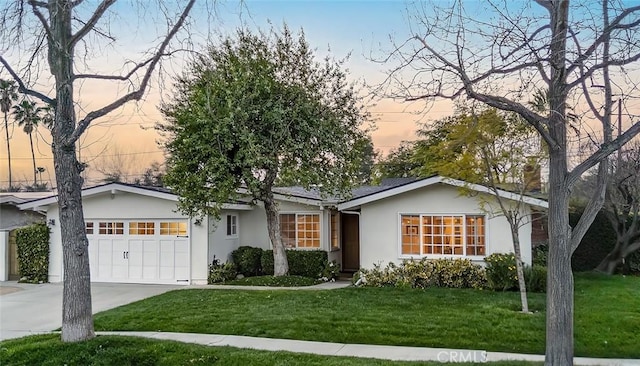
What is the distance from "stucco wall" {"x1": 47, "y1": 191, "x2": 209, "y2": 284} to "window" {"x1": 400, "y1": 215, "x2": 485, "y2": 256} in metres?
5.89

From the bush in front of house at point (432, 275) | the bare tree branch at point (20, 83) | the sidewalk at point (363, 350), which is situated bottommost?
the sidewalk at point (363, 350)

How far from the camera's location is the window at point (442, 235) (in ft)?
44.7

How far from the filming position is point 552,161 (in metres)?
5.63

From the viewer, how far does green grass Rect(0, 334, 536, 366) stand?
260 inches

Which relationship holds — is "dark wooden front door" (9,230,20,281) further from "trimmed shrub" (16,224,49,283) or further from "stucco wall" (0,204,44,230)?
"stucco wall" (0,204,44,230)

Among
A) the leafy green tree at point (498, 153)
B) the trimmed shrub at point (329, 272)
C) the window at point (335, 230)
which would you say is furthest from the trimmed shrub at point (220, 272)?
the leafy green tree at point (498, 153)

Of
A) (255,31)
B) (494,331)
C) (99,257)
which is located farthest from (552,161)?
(99,257)

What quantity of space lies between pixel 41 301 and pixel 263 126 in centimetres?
695

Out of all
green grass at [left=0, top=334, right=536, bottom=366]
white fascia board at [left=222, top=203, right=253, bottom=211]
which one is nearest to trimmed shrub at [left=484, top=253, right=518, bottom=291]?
green grass at [left=0, top=334, right=536, bottom=366]

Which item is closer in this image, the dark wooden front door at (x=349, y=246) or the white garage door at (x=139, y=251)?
the white garage door at (x=139, y=251)

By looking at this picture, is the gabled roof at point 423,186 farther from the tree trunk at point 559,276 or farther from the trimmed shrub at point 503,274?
the tree trunk at point 559,276

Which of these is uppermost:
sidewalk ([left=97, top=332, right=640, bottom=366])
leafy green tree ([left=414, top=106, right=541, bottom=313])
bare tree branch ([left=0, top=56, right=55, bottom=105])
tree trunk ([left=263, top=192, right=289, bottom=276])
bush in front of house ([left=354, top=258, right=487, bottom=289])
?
bare tree branch ([left=0, top=56, right=55, bottom=105])

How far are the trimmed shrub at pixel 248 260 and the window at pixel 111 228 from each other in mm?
3534

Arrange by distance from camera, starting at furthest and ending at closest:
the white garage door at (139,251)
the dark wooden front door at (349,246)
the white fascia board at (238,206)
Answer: the dark wooden front door at (349,246) < the white fascia board at (238,206) < the white garage door at (139,251)
